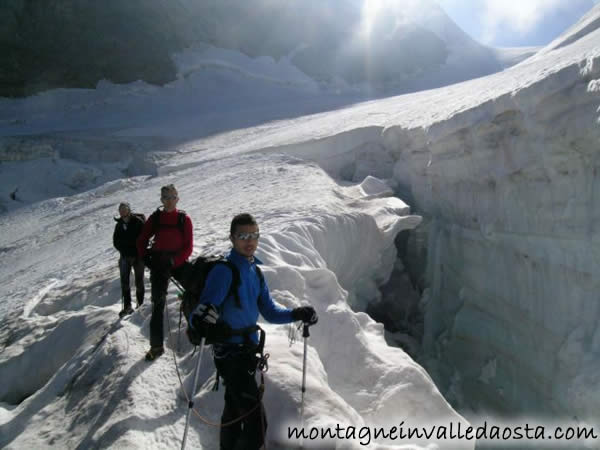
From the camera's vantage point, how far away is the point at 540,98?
6270mm

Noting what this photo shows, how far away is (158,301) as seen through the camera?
3400mm

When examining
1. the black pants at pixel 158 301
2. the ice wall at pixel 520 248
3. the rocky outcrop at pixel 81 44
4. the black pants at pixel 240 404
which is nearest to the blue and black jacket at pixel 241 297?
the black pants at pixel 240 404

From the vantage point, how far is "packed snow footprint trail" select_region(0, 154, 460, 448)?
8.88 feet

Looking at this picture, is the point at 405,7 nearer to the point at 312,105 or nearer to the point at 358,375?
the point at 312,105

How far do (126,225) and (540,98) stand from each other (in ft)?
19.4

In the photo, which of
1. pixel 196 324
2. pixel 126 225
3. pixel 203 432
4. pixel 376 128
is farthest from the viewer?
pixel 376 128

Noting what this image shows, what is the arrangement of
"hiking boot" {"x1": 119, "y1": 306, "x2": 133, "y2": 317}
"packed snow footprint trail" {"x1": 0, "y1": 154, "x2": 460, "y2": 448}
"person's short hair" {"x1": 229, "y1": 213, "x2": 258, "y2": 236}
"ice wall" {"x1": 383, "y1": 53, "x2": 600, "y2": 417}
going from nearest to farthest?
"person's short hair" {"x1": 229, "y1": 213, "x2": 258, "y2": 236} → "packed snow footprint trail" {"x1": 0, "y1": 154, "x2": 460, "y2": 448} → "hiking boot" {"x1": 119, "y1": 306, "x2": 133, "y2": 317} → "ice wall" {"x1": 383, "y1": 53, "x2": 600, "y2": 417}

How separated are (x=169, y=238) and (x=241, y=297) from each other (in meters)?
1.41

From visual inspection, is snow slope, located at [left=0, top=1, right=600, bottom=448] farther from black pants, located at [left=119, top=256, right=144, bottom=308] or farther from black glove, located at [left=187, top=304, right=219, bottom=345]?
black glove, located at [left=187, top=304, right=219, bottom=345]

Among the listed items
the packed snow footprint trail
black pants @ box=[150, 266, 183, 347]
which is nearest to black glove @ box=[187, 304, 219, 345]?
the packed snow footprint trail

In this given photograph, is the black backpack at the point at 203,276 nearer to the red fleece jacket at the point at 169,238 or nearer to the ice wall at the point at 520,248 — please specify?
the red fleece jacket at the point at 169,238

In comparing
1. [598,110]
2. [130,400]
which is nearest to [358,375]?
[130,400]

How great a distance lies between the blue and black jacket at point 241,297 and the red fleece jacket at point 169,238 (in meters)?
1.19

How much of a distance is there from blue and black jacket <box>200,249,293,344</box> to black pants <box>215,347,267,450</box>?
0.39ft
